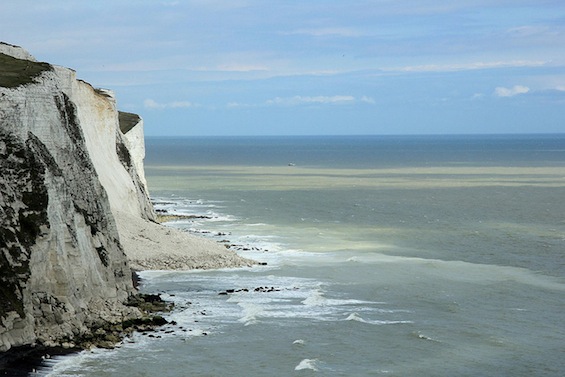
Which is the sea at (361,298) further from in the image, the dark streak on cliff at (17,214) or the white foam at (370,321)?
the dark streak on cliff at (17,214)

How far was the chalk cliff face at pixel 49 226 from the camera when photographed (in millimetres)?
32031

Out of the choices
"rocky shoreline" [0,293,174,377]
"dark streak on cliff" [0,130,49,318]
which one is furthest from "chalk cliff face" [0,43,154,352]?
"rocky shoreline" [0,293,174,377]

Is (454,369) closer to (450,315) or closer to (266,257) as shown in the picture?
(450,315)

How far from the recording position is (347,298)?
4344cm

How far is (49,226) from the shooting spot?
33.7 metres

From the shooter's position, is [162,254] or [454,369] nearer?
[454,369]

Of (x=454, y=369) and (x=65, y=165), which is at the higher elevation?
(x=65, y=165)

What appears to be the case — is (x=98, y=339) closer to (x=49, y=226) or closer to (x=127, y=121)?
(x=49, y=226)

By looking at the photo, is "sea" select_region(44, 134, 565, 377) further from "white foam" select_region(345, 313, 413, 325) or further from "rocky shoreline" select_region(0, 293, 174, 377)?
"rocky shoreline" select_region(0, 293, 174, 377)

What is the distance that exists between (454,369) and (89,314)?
14002 mm

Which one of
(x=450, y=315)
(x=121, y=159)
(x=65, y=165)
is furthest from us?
(x=121, y=159)

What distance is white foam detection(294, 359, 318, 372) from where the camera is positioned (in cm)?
3153

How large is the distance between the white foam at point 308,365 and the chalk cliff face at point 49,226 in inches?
327

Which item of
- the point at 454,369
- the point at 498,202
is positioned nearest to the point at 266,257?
the point at 454,369
